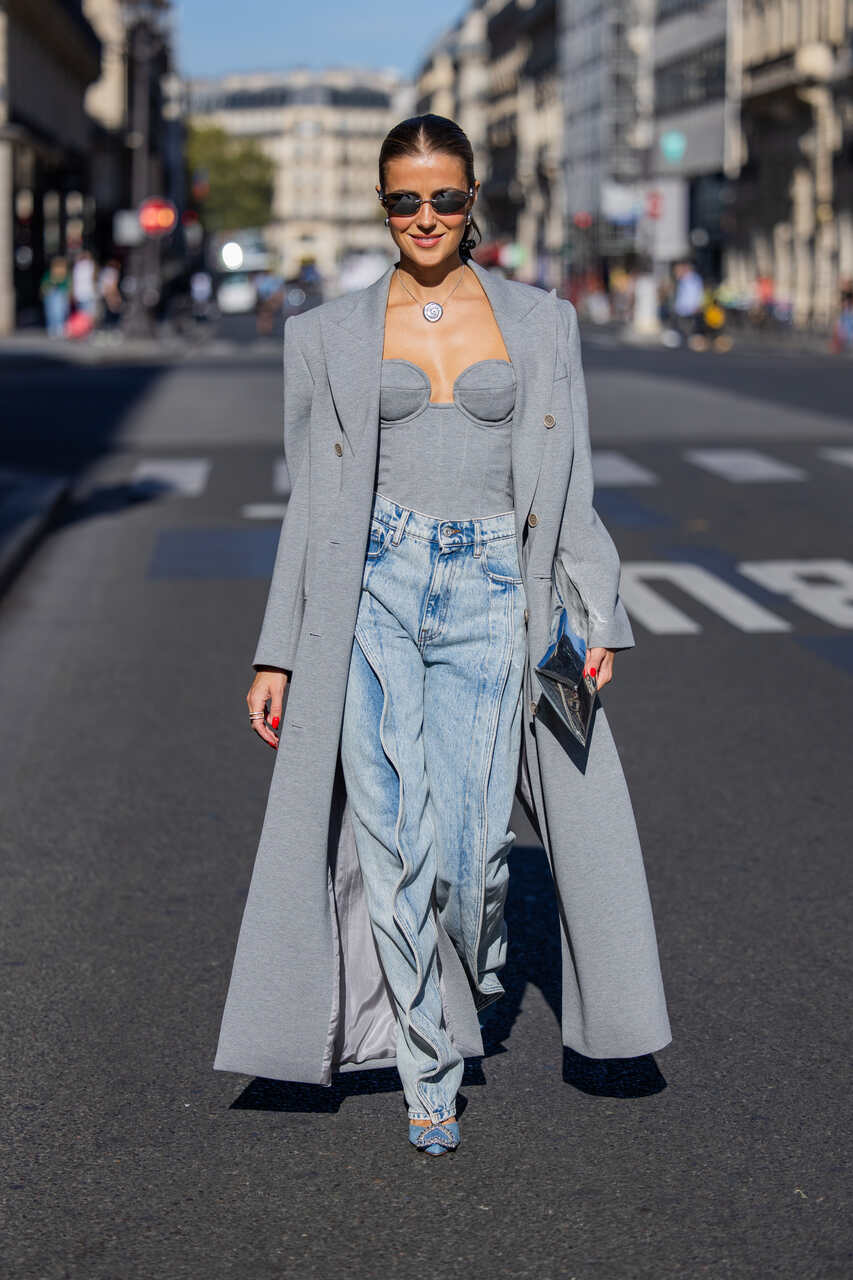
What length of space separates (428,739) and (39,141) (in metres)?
51.1

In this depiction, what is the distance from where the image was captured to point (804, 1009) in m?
4.80

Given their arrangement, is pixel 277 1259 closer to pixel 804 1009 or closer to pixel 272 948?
pixel 272 948

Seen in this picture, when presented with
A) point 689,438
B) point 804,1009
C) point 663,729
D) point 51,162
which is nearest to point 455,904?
point 804,1009

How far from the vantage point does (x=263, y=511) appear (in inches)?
622

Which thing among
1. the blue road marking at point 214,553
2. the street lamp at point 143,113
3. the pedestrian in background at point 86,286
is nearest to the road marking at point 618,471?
the blue road marking at point 214,553

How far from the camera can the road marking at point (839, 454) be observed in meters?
18.9

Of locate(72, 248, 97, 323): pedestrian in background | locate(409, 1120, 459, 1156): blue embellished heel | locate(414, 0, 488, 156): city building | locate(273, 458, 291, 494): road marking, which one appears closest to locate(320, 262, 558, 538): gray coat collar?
locate(409, 1120, 459, 1156): blue embellished heel

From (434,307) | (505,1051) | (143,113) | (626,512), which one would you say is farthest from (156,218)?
(434,307)

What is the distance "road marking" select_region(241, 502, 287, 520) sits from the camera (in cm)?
1547

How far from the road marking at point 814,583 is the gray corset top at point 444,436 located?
7009 millimetres

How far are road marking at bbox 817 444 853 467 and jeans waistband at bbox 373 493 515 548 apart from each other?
1517 centimetres

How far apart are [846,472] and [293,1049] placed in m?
14.7

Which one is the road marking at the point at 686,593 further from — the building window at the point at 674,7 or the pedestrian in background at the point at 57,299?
the building window at the point at 674,7

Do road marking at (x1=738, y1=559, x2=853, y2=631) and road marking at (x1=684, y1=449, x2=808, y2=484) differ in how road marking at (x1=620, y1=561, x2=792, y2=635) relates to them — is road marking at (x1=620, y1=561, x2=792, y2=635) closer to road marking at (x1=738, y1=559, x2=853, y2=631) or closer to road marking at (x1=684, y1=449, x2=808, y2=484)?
road marking at (x1=738, y1=559, x2=853, y2=631)
